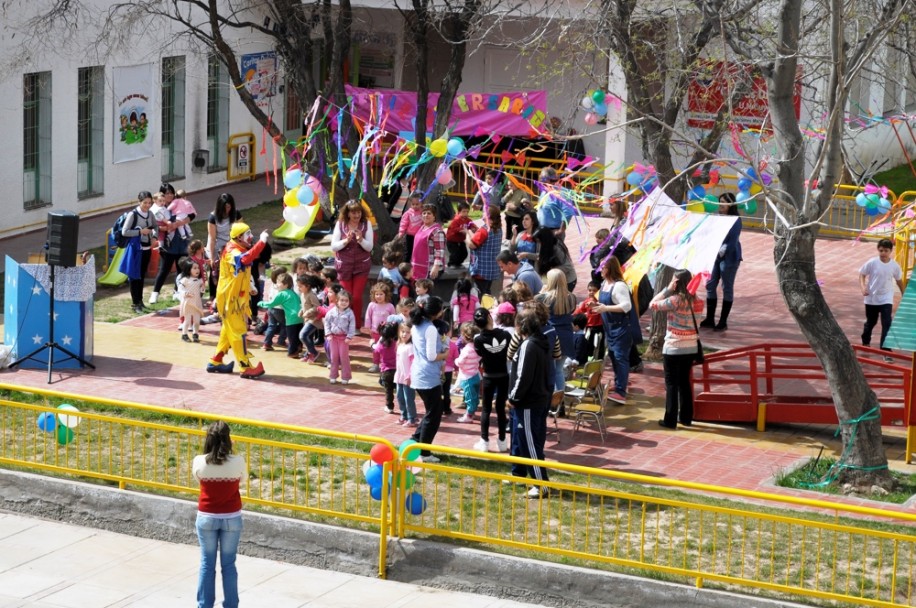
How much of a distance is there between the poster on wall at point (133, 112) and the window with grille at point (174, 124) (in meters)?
0.65

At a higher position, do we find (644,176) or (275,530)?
(644,176)

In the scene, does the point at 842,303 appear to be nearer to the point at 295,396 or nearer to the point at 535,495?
the point at 295,396

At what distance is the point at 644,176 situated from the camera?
675 inches

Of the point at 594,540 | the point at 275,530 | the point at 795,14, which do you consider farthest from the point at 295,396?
the point at 795,14

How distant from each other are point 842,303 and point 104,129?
43.6 ft

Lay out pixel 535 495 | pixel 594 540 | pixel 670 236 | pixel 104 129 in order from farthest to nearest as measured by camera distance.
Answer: pixel 104 129, pixel 670 236, pixel 535 495, pixel 594 540

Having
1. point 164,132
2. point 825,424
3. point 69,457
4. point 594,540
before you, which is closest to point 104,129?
point 164,132

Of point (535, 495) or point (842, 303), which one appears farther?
point (842, 303)

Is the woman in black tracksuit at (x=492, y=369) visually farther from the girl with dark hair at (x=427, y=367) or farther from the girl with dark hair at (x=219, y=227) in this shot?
the girl with dark hair at (x=219, y=227)

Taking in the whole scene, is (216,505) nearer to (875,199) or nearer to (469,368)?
(469,368)

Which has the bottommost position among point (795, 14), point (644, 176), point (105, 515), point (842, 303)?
point (105, 515)

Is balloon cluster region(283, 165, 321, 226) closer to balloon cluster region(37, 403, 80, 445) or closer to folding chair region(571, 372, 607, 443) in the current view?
folding chair region(571, 372, 607, 443)

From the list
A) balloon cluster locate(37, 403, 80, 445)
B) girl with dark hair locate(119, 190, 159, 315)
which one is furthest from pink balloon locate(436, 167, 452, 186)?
balloon cluster locate(37, 403, 80, 445)

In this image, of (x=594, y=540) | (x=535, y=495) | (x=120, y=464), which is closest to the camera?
(x=594, y=540)
